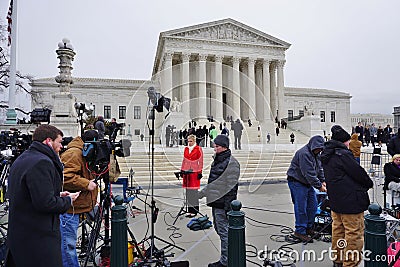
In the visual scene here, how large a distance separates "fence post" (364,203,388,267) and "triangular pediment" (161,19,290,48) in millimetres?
41447

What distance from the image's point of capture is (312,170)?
Result: 442 centimetres

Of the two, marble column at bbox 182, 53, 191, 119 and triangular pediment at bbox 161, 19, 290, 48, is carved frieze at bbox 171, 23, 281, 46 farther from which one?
marble column at bbox 182, 53, 191, 119

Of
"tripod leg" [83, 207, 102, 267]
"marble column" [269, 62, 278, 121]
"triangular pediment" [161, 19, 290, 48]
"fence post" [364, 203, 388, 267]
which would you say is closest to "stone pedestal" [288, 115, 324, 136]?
"marble column" [269, 62, 278, 121]

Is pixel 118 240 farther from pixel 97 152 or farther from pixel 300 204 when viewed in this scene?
pixel 300 204

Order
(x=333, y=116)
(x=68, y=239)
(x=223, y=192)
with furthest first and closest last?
(x=333, y=116), (x=223, y=192), (x=68, y=239)

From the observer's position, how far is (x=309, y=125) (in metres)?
32.7

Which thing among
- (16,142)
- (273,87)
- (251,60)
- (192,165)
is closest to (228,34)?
(251,60)

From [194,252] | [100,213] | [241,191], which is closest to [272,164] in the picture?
[241,191]

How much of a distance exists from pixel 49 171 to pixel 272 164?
12.6 m

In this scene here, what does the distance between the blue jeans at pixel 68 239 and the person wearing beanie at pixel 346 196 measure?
119 inches

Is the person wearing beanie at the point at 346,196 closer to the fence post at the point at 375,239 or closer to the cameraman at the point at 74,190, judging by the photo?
the fence post at the point at 375,239

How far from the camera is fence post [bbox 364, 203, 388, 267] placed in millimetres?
2359

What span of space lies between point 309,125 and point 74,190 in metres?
32.6

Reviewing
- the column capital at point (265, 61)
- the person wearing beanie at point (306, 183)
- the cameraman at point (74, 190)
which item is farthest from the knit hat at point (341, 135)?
the column capital at point (265, 61)
